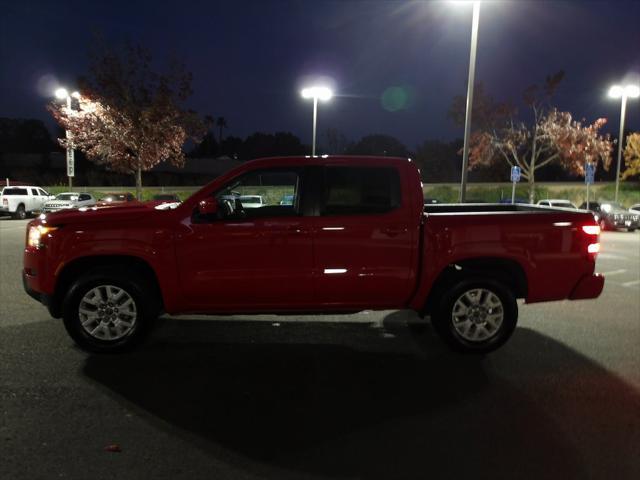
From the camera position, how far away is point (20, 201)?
27.5 metres

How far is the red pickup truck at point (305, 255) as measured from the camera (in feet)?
18.1

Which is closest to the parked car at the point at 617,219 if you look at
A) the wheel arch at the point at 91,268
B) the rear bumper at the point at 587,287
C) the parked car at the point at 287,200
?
the rear bumper at the point at 587,287

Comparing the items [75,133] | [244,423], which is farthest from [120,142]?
[244,423]

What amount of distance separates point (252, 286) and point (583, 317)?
4633 mm

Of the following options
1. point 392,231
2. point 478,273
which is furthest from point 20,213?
point 478,273

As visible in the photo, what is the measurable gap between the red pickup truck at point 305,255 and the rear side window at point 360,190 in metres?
0.01

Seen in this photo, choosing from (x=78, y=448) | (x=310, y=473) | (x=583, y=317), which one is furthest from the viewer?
(x=583, y=317)

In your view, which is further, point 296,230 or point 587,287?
point 587,287

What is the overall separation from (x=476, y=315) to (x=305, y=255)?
189 centimetres

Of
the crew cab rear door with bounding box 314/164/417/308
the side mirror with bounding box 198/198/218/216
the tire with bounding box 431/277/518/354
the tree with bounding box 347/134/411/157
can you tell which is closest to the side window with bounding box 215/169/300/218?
the side mirror with bounding box 198/198/218/216

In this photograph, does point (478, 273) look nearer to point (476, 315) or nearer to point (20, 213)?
point (476, 315)

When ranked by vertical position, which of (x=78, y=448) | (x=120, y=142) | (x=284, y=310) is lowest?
(x=78, y=448)

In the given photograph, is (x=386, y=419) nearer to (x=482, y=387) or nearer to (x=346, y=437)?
(x=346, y=437)

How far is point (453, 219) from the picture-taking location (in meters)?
5.75
